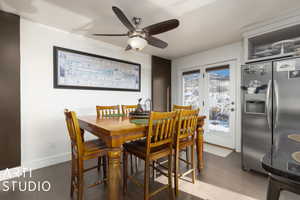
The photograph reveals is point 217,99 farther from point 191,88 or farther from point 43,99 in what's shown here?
point 43,99

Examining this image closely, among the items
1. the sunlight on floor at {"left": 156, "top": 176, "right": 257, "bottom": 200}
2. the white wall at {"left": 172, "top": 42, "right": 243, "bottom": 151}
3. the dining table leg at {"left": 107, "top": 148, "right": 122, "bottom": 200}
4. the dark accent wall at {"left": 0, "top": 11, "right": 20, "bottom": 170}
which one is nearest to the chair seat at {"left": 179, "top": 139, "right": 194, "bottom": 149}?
the sunlight on floor at {"left": 156, "top": 176, "right": 257, "bottom": 200}

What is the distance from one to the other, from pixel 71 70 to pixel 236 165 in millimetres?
3449

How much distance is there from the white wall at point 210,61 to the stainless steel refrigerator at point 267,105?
3.13 ft

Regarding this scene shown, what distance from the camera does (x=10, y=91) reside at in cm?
202

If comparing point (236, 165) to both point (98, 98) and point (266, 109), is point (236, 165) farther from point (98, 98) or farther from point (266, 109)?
point (98, 98)

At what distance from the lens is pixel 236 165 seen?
7.84 feet

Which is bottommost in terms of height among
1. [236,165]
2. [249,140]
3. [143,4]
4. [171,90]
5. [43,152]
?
[236,165]

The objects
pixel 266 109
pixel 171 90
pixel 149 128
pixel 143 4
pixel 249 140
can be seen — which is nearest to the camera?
pixel 149 128

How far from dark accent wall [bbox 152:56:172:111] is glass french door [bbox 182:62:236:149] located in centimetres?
75

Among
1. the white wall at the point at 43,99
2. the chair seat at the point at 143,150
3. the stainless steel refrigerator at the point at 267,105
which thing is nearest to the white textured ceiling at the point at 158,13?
the white wall at the point at 43,99

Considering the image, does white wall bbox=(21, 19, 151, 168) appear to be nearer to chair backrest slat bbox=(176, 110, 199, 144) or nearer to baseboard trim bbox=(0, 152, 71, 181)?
baseboard trim bbox=(0, 152, 71, 181)

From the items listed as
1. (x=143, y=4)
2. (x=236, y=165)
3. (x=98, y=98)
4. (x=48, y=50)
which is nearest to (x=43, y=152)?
(x=98, y=98)

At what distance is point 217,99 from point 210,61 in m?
0.99

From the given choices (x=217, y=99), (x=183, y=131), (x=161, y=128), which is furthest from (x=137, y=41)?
(x=217, y=99)
